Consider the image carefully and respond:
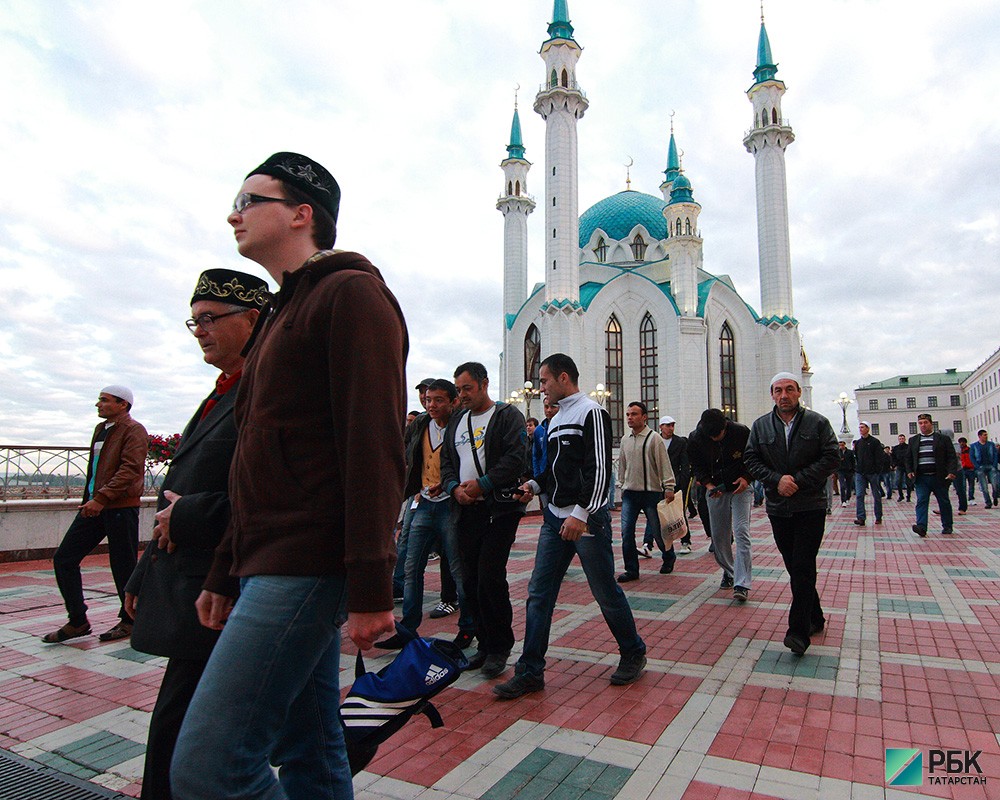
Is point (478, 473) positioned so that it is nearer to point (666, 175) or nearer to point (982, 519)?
point (982, 519)

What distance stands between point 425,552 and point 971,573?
6314 mm

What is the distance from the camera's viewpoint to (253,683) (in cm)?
151

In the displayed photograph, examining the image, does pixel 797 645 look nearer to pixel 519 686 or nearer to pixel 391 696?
pixel 519 686

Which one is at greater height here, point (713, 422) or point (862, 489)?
point (713, 422)

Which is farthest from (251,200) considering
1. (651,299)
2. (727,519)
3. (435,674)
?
(651,299)

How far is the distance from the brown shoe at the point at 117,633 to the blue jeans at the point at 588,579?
11.1ft

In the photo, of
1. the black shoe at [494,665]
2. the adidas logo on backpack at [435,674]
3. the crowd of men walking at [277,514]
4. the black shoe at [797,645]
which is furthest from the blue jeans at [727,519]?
the crowd of men walking at [277,514]

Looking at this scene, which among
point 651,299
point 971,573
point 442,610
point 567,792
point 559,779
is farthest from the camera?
point 651,299

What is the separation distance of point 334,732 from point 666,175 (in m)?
58.9

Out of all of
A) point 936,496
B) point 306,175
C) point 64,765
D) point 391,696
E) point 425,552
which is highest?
point 306,175

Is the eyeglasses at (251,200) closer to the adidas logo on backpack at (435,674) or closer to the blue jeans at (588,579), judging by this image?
the adidas logo on backpack at (435,674)

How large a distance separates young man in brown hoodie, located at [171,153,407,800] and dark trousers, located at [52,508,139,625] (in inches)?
160

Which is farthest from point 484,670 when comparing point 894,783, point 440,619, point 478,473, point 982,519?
point 982,519

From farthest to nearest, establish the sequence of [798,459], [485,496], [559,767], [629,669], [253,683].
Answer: [798,459] < [485,496] < [629,669] < [559,767] < [253,683]
